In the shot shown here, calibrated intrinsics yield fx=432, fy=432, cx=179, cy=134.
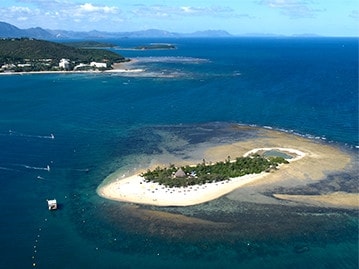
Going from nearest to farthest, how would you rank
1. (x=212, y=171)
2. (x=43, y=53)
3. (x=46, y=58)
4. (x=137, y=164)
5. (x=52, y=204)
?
(x=52, y=204) → (x=212, y=171) → (x=137, y=164) → (x=46, y=58) → (x=43, y=53)

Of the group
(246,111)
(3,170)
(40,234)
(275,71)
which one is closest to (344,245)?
(40,234)

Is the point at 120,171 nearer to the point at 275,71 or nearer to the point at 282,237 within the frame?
the point at 282,237

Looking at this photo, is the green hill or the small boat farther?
the green hill

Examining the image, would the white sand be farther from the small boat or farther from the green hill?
the green hill

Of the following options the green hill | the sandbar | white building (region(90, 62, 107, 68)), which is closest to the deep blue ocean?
the sandbar

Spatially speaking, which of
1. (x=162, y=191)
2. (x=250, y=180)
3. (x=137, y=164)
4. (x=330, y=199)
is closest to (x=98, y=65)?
(x=137, y=164)

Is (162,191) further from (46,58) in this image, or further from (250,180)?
(46,58)

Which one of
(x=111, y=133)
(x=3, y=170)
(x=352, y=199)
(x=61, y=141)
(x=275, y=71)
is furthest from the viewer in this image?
(x=275, y=71)
